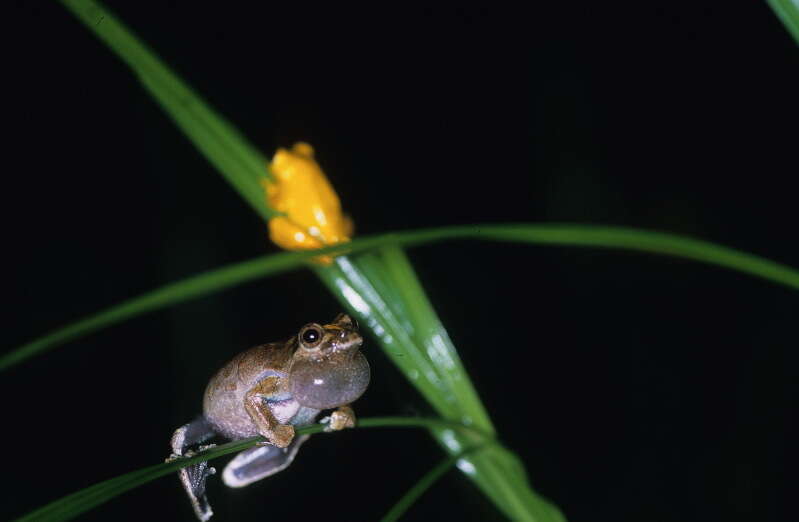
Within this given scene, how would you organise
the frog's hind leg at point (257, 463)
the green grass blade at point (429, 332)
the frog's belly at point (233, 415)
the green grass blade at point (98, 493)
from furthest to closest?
the green grass blade at point (429, 332)
the frog's hind leg at point (257, 463)
the frog's belly at point (233, 415)
the green grass blade at point (98, 493)

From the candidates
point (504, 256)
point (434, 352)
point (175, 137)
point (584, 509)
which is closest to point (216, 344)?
point (175, 137)

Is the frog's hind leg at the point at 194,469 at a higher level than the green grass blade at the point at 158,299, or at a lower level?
lower

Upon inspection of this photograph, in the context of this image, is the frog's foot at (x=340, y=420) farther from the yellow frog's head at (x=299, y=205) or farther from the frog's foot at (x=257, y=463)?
the yellow frog's head at (x=299, y=205)

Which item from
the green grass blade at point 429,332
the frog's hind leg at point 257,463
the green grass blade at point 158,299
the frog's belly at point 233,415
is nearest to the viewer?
the green grass blade at point 158,299

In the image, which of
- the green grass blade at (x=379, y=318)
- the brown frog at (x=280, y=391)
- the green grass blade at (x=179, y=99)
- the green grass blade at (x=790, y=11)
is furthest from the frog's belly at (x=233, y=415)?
the green grass blade at (x=790, y=11)

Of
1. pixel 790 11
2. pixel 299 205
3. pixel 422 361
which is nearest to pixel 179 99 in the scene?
pixel 299 205

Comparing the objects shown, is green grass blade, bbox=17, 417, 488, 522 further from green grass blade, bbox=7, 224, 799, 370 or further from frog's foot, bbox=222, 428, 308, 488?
frog's foot, bbox=222, 428, 308, 488

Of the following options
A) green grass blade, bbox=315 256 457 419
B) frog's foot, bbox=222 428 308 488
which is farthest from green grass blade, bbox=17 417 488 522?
green grass blade, bbox=315 256 457 419
